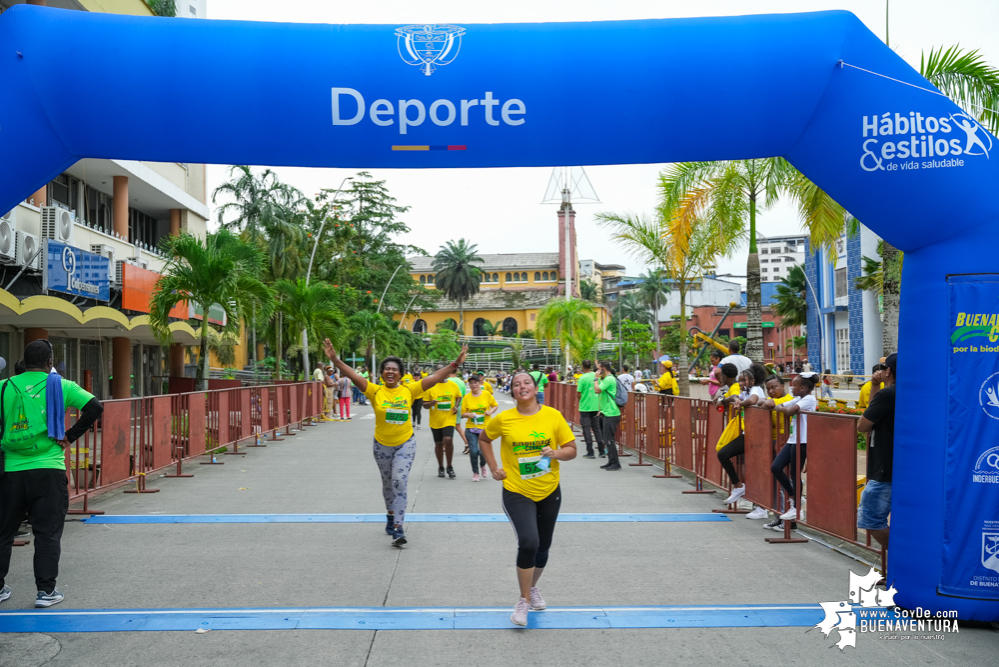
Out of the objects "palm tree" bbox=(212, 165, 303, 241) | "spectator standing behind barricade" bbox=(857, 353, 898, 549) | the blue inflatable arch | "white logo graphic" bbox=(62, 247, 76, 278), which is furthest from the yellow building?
the blue inflatable arch

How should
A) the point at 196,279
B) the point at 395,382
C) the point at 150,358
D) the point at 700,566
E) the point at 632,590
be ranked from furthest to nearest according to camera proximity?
the point at 150,358
the point at 196,279
the point at 395,382
the point at 700,566
the point at 632,590

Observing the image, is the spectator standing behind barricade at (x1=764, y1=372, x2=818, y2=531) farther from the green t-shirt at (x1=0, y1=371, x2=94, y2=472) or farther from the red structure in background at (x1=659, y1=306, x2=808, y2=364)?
the red structure in background at (x1=659, y1=306, x2=808, y2=364)

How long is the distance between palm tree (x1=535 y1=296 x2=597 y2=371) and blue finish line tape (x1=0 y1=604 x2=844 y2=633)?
38965 millimetres

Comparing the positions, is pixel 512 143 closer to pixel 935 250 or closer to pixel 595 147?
pixel 595 147

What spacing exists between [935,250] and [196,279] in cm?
1507

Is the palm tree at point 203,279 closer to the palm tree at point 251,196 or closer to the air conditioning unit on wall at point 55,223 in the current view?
A: the air conditioning unit on wall at point 55,223

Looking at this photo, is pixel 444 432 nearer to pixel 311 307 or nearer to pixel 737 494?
pixel 737 494

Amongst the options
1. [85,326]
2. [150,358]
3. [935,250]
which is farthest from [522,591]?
[150,358]

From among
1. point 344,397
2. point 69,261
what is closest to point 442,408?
point 69,261

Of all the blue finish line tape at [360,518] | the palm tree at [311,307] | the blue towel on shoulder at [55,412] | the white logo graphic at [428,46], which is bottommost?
the blue finish line tape at [360,518]

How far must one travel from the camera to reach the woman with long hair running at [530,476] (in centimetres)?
548

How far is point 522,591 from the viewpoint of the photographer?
18.1 feet

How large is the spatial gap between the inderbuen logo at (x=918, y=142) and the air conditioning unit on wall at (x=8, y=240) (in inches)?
565

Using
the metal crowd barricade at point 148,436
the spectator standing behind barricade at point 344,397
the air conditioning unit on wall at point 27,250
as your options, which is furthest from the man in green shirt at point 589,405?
the spectator standing behind barricade at point 344,397
